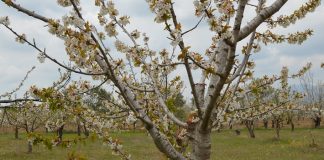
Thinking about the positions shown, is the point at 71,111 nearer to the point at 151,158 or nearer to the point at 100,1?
the point at 100,1

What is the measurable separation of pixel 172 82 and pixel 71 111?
9.96 ft

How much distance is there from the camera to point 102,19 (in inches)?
148

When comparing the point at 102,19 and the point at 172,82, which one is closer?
the point at 102,19

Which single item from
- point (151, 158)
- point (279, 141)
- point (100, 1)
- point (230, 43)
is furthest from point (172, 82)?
point (279, 141)

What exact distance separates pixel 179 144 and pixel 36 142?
7.27 ft

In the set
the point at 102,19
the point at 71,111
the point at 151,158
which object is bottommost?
the point at 151,158

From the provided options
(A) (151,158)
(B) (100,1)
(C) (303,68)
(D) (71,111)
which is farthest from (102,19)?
(A) (151,158)

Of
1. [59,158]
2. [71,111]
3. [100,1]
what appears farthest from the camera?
[59,158]

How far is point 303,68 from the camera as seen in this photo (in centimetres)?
604

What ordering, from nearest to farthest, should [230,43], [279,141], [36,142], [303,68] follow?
[230,43]
[36,142]
[303,68]
[279,141]

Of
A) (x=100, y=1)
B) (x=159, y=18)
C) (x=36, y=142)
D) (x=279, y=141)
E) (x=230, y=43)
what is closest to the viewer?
(x=230, y=43)

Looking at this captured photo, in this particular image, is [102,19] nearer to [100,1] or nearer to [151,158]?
[100,1]

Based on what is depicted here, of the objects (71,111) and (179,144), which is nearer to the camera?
(71,111)

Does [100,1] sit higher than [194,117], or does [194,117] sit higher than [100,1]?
[100,1]
